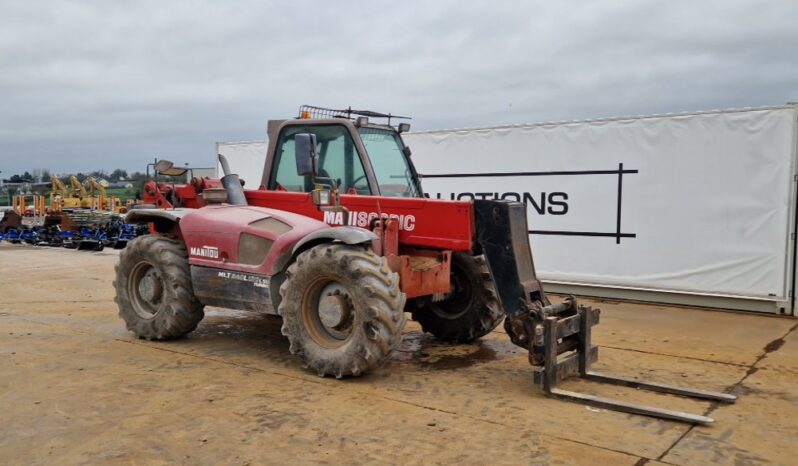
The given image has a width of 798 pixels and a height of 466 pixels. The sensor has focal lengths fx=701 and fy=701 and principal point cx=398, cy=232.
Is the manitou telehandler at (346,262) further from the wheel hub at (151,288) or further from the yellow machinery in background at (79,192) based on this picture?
the yellow machinery in background at (79,192)

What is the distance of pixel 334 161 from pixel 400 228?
1.00 meters

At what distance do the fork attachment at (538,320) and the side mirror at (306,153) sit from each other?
60.5 inches

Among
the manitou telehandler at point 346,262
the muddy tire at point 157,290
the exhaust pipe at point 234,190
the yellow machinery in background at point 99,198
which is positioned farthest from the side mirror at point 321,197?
the yellow machinery in background at point 99,198

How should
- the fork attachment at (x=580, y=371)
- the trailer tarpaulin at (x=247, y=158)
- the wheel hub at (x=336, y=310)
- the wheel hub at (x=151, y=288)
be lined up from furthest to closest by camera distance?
1. the trailer tarpaulin at (x=247, y=158)
2. the wheel hub at (x=151, y=288)
3. the wheel hub at (x=336, y=310)
4. the fork attachment at (x=580, y=371)

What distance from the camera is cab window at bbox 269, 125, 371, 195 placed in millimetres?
6875

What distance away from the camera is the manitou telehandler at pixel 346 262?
5.72 metres

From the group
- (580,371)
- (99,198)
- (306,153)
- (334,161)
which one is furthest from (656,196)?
(99,198)

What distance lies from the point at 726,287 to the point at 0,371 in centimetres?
888

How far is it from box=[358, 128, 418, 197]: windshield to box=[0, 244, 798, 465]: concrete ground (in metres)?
1.65

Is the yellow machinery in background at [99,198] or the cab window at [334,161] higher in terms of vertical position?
the cab window at [334,161]

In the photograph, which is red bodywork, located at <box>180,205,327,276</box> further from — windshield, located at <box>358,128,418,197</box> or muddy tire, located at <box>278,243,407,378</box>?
windshield, located at <box>358,128,418,197</box>

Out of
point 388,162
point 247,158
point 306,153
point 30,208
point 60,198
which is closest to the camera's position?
point 306,153

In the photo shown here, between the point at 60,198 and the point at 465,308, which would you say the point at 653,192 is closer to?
the point at 465,308

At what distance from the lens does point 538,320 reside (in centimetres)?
557
